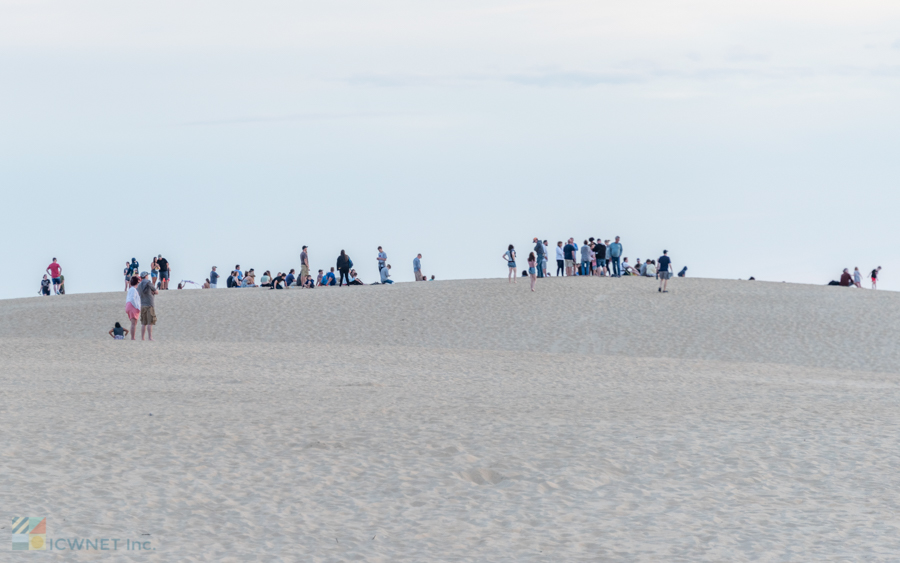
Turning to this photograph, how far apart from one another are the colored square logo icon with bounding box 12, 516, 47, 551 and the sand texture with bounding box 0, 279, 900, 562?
90 millimetres

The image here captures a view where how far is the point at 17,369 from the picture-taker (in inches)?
625

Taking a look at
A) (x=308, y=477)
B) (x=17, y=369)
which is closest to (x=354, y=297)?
(x=17, y=369)

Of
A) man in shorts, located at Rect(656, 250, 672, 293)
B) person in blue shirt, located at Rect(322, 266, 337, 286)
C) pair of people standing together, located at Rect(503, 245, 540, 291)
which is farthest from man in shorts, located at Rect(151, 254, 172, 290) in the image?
man in shorts, located at Rect(656, 250, 672, 293)

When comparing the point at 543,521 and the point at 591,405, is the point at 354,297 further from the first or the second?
the point at 543,521

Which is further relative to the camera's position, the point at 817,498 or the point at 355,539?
the point at 817,498

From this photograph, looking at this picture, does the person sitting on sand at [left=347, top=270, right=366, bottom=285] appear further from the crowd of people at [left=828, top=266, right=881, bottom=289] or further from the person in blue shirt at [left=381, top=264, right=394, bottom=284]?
the crowd of people at [left=828, top=266, right=881, bottom=289]

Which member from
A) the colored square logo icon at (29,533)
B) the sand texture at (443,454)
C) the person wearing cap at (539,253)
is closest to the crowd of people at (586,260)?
the person wearing cap at (539,253)

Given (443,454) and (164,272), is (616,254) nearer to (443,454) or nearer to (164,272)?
(164,272)

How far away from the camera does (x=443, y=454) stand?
962 cm

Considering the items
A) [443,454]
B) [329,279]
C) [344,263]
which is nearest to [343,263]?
[344,263]

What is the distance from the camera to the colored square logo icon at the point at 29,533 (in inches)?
263

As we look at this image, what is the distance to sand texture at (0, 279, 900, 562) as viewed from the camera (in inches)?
286

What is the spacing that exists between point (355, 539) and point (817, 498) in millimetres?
4050

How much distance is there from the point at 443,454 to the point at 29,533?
3967 millimetres
